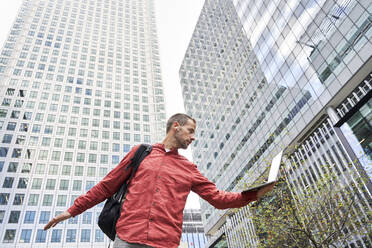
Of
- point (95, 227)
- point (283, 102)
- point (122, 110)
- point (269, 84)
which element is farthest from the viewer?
point (122, 110)

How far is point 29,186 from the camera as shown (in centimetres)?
4962

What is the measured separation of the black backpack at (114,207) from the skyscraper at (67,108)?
5123 cm

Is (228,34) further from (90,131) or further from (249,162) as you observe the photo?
(90,131)

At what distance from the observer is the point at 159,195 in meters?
2.54

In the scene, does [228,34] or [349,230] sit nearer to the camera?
[349,230]

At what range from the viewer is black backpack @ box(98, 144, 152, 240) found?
8.19 feet

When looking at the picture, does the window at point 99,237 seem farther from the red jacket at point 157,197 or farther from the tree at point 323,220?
the red jacket at point 157,197

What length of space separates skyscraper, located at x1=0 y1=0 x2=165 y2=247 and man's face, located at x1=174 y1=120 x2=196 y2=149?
51.3 meters

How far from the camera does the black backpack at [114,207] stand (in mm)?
2496

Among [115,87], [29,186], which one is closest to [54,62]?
[115,87]

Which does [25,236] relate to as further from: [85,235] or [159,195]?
[159,195]

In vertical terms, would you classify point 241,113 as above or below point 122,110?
above

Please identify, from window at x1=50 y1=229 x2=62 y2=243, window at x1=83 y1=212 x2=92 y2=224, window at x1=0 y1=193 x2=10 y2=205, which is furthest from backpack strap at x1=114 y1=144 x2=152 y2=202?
window at x1=0 y1=193 x2=10 y2=205

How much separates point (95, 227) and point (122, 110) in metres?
30.5
